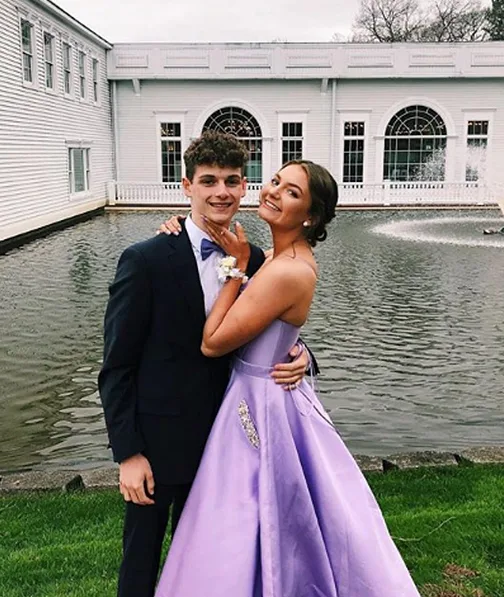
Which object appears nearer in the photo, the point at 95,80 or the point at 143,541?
the point at 143,541

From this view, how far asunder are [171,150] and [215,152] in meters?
24.6

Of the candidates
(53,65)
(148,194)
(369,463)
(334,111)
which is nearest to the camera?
(369,463)

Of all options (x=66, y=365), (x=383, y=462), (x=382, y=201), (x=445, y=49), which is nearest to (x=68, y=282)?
(x=66, y=365)

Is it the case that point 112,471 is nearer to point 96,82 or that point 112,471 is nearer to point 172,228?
point 172,228

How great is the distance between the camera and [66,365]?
265 inches

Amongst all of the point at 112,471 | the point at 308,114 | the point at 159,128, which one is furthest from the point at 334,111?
the point at 112,471

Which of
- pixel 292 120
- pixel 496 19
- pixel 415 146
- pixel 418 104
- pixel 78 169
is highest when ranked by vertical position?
pixel 496 19

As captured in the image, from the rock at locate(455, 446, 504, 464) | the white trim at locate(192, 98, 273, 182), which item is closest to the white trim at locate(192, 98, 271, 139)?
the white trim at locate(192, 98, 273, 182)

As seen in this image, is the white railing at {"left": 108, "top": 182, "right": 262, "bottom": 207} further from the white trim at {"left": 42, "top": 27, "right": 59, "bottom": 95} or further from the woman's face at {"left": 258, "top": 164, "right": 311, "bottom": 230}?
the woman's face at {"left": 258, "top": 164, "right": 311, "bottom": 230}

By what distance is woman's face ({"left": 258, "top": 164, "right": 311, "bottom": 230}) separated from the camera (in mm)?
2188

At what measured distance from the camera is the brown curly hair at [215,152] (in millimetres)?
2121

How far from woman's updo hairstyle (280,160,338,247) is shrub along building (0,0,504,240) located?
20.7m

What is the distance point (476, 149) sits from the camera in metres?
25.9

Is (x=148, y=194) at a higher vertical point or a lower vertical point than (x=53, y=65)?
lower
